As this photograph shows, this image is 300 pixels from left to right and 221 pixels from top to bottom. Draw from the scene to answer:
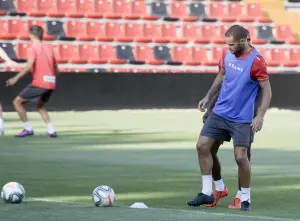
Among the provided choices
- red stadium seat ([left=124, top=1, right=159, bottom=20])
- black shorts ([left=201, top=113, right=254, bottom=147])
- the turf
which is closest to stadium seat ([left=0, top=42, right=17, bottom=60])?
red stadium seat ([left=124, top=1, right=159, bottom=20])

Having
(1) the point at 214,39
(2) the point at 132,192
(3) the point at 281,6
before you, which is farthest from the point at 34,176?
(3) the point at 281,6

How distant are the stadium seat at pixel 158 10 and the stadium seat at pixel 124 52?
1.90 metres

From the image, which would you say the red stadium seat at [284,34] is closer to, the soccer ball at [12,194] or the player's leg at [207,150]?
the player's leg at [207,150]

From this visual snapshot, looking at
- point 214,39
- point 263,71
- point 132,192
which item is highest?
point 263,71

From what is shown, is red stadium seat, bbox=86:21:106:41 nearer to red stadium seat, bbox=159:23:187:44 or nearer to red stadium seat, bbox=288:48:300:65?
red stadium seat, bbox=159:23:187:44

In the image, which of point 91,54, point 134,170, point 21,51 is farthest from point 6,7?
point 134,170

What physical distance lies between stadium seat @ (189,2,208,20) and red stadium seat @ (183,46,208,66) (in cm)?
132

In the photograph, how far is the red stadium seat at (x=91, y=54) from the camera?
29516 mm

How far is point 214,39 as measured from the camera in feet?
104

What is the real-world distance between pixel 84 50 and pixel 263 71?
21.1 metres

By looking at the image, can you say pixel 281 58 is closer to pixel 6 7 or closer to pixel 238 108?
pixel 6 7

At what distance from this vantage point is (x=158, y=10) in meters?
31.7

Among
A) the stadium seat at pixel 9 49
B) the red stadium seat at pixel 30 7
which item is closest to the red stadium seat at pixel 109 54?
the red stadium seat at pixel 30 7

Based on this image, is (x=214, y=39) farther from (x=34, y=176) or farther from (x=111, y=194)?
(x=111, y=194)
